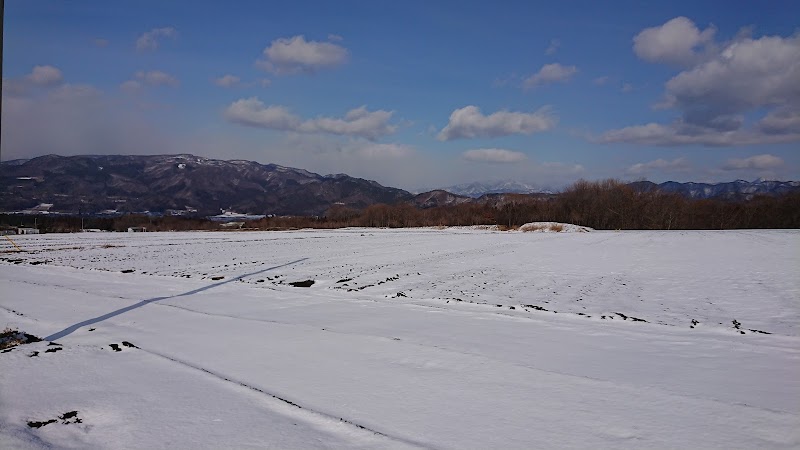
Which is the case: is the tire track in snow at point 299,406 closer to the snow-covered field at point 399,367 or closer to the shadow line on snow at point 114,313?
the snow-covered field at point 399,367

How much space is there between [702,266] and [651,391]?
67.0ft

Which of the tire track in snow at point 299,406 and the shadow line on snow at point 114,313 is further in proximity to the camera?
the shadow line on snow at point 114,313

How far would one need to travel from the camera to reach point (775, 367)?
750 cm

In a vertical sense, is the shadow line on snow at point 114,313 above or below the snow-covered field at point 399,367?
below

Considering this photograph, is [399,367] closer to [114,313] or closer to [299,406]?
[299,406]

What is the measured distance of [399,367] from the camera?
7273 millimetres

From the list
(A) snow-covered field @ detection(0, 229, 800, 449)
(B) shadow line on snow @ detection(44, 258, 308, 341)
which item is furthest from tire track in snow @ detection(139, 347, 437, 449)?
(B) shadow line on snow @ detection(44, 258, 308, 341)

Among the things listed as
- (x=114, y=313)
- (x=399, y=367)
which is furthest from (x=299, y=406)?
(x=114, y=313)

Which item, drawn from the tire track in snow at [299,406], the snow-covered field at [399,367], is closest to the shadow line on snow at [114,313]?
the snow-covered field at [399,367]

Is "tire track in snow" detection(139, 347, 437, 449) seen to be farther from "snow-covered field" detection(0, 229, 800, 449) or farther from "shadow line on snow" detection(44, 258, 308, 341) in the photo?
"shadow line on snow" detection(44, 258, 308, 341)

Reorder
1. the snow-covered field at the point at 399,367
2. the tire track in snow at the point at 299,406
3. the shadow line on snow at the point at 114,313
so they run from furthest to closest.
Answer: the shadow line on snow at the point at 114,313, the snow-covered field at the point at 399,367, the tire track in snow at the point at 299,406

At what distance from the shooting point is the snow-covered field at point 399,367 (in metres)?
5.03

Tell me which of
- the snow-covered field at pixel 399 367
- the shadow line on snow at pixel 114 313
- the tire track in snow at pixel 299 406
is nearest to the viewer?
the tire track in snow at pixel 299 406

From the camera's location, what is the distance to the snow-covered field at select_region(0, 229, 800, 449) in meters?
5.03
